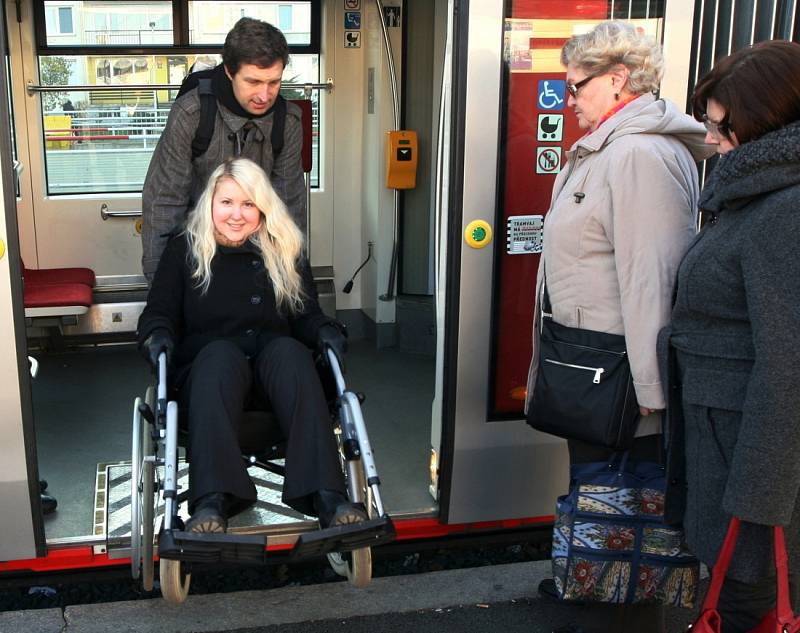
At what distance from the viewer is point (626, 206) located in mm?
2576

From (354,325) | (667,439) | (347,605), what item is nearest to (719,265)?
(667,439)

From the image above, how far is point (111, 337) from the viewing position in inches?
223

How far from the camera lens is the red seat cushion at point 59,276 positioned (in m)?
5.31

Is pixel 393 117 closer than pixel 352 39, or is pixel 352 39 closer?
pixel 393 117

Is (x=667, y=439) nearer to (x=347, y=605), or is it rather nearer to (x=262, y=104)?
(x=347, y=605)

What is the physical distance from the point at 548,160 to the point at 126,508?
2.04m

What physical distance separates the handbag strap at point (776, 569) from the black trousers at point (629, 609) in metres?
0.53

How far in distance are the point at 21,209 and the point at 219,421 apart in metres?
3.24

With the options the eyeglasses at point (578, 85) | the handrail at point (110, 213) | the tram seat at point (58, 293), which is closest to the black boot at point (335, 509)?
the eyeglasses at point (578, 85)

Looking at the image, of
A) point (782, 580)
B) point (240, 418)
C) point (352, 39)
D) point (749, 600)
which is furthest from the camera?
point (352, 39)

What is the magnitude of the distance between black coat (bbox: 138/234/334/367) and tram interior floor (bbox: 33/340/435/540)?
0.87 m

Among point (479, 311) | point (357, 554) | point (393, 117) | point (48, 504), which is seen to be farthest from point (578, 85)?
point (393, 117)

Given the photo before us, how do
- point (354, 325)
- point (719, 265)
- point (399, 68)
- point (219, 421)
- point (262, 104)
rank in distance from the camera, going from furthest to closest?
1. point (354, 325)
2. point (399, 68)
3. point (262, 104)
4. point (219, 421)
5. point (719, 265)

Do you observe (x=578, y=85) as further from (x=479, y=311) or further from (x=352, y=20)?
(x=352, y=20)
